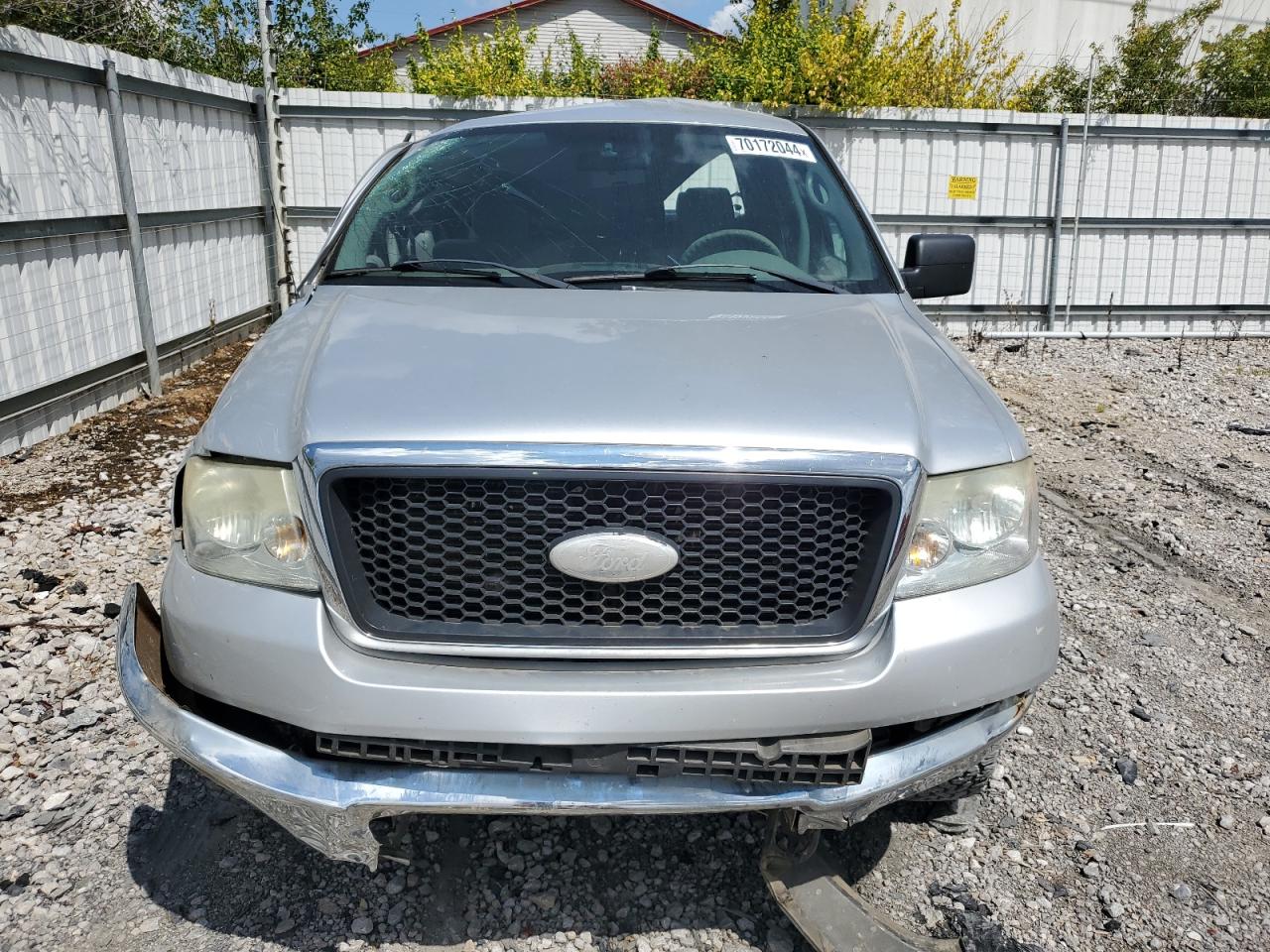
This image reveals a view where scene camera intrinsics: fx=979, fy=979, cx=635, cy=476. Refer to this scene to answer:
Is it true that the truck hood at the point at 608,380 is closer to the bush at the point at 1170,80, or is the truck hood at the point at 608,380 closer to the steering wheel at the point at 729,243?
the steering wheel at the point at 729,243

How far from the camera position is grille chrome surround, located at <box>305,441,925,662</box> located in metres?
1.89

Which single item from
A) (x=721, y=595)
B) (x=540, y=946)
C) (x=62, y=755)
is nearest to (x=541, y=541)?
(x=721, y=595)

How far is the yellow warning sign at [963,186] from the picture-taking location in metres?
10.1

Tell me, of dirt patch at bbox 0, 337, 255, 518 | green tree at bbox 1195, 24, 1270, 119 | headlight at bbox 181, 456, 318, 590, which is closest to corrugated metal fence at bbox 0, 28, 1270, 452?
dirt patch at bbox 0, 337, 255, 518

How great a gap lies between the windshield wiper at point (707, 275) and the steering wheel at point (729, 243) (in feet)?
0.46

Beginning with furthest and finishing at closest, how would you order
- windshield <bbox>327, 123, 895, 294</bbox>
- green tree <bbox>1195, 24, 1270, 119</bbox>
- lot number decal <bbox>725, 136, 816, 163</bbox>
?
green tree <bbox>1195, 24, 1270, 119</bbox> < lot number decal <bbox>725, 136, 816, 163</bbox> < windshield <bbox>327, 123, 895, 294</bbox>

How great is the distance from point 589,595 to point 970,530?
2.73 feet

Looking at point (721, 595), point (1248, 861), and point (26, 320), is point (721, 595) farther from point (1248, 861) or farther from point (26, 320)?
point (26, 320)

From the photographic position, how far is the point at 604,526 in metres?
1.94

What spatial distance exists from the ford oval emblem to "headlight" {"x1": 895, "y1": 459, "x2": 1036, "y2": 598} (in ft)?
1.72

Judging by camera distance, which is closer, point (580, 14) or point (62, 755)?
point (62, 755)

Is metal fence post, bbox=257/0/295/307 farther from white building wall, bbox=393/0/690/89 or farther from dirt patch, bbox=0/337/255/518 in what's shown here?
white building wall, bbox=393/0/690/89

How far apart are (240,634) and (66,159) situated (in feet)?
18.0

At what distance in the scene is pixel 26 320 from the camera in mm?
5766
